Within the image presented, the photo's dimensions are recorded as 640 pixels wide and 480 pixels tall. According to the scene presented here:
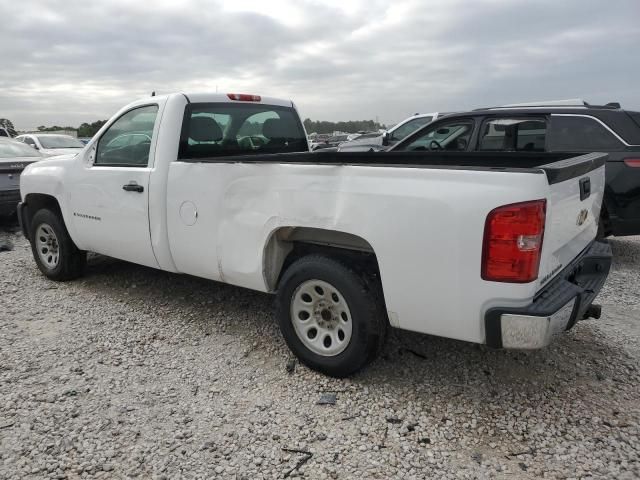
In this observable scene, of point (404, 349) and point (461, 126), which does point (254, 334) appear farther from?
point (461, 126)

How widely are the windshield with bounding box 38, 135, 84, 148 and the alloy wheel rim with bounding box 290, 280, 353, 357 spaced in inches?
504

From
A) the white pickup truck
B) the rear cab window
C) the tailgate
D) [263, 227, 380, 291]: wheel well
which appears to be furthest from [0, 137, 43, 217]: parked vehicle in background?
the tailgate

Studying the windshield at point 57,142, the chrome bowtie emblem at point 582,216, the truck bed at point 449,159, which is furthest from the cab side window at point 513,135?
the windshield at point 57,142

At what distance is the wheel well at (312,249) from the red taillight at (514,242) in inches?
28.9

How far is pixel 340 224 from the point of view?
2.95 meters

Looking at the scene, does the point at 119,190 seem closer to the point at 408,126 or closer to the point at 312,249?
the point at 312,249

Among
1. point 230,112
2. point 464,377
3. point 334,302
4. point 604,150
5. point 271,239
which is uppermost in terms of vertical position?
point 230,112

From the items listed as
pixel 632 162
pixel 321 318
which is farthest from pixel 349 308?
pixel 632 162

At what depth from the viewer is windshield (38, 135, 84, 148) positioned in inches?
545

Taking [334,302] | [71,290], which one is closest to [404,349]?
[334,302]

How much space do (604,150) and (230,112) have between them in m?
3.95

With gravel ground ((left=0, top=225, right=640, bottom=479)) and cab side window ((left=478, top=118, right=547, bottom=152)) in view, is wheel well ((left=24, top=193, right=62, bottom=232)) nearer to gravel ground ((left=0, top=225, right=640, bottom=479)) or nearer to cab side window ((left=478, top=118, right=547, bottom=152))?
gravel ground ((left=0, top=225, right=640, bottom=479))

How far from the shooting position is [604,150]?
5.50 metres

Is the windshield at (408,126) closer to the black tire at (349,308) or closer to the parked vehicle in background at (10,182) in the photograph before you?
the parked vehicle in background at (10,182)
